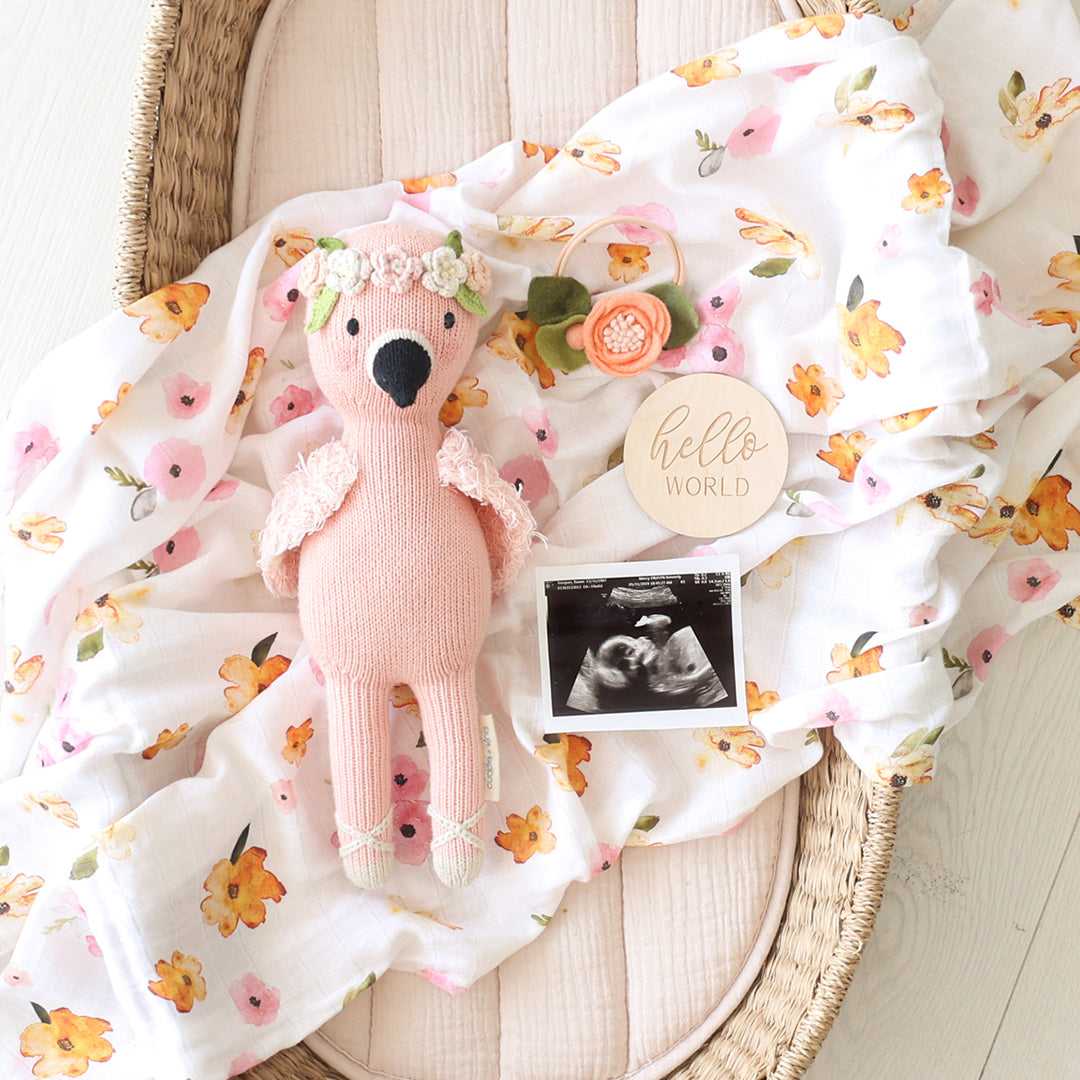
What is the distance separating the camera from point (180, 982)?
0.89m

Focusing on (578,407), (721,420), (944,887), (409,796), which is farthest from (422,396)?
A: (944,887)

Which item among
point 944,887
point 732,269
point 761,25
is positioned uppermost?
point 761,25

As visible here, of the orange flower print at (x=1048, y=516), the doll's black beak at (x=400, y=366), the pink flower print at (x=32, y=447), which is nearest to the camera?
the doll's black beak at (x=400, y=366)

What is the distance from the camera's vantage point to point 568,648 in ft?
3.28

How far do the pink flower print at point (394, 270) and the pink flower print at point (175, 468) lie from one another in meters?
0.26

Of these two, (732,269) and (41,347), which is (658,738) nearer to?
(732,269)

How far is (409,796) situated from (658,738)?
27cm

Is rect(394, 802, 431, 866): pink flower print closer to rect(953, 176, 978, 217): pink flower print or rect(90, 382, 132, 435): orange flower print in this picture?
rect(90, 382, 132, 435): orange flower print

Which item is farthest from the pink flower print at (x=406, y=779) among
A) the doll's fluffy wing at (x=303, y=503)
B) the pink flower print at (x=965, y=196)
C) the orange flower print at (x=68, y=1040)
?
the pink flower print at (x=965, y=196)

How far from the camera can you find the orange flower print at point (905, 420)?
89cm

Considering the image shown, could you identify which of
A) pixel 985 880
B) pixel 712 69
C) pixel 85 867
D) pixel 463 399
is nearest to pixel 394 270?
pixel 463 399

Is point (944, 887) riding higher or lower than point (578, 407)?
lower

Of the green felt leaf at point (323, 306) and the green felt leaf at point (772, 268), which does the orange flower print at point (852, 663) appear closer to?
the green felt leaf at point (772, 268)

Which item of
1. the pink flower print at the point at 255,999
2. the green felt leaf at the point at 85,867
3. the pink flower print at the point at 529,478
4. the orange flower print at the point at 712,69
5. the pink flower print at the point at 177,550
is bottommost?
the pink flower print at the point at 255,999
